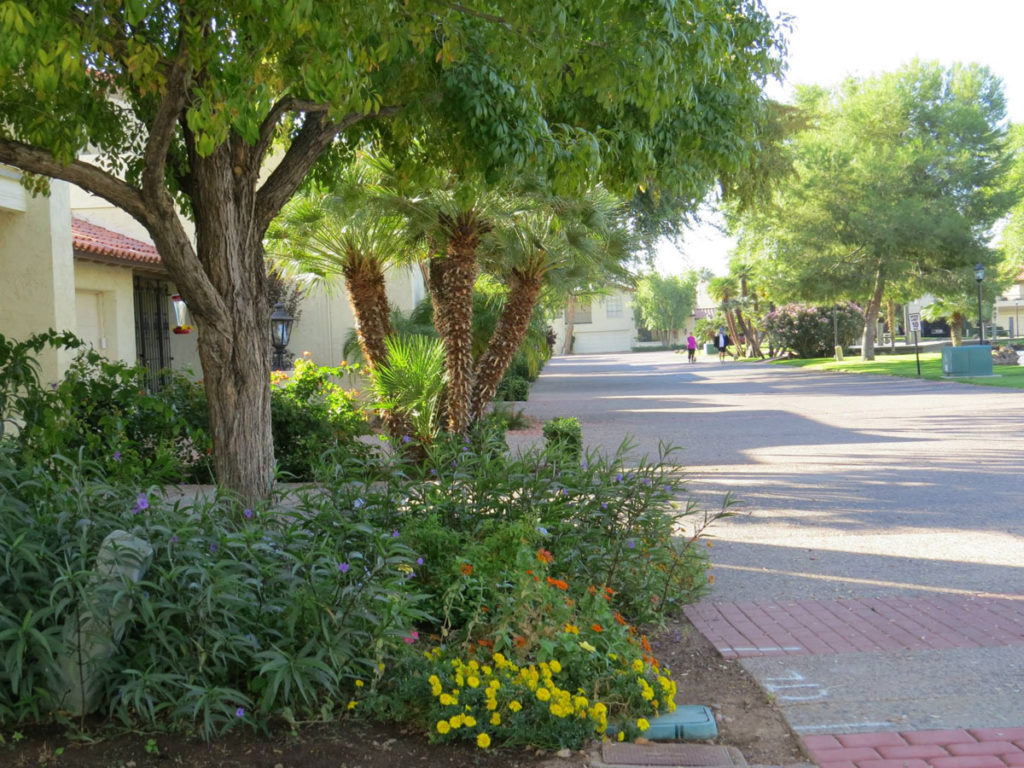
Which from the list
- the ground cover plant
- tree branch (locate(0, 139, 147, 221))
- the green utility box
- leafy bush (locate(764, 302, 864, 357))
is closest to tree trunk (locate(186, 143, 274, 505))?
tree branch (locate(0, 139, 147, 221))

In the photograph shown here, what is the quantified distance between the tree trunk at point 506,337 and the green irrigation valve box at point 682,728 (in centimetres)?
861

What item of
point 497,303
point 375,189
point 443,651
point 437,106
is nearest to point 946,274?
point 497,303

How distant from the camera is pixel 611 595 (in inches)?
197

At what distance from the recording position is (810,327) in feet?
168

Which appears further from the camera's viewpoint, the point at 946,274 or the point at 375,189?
the point at 946,274

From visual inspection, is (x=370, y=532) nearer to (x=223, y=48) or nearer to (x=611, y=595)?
(x=611, y=595)

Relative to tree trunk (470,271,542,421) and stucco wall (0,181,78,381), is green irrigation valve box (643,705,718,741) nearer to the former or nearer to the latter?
tree trunk (470,271,542,421)

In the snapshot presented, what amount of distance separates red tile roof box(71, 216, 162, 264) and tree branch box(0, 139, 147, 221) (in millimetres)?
8630

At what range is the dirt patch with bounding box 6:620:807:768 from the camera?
3404 mm

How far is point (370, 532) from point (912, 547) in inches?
188

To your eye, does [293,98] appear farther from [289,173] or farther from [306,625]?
[306,625]

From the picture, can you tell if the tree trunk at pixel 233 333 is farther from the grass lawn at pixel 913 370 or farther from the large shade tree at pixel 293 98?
the grass lawn at pixel 913 370

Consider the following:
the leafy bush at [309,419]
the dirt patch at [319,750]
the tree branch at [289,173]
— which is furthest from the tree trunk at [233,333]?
the leafy bush at [309,419]

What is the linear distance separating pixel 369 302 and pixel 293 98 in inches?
231
